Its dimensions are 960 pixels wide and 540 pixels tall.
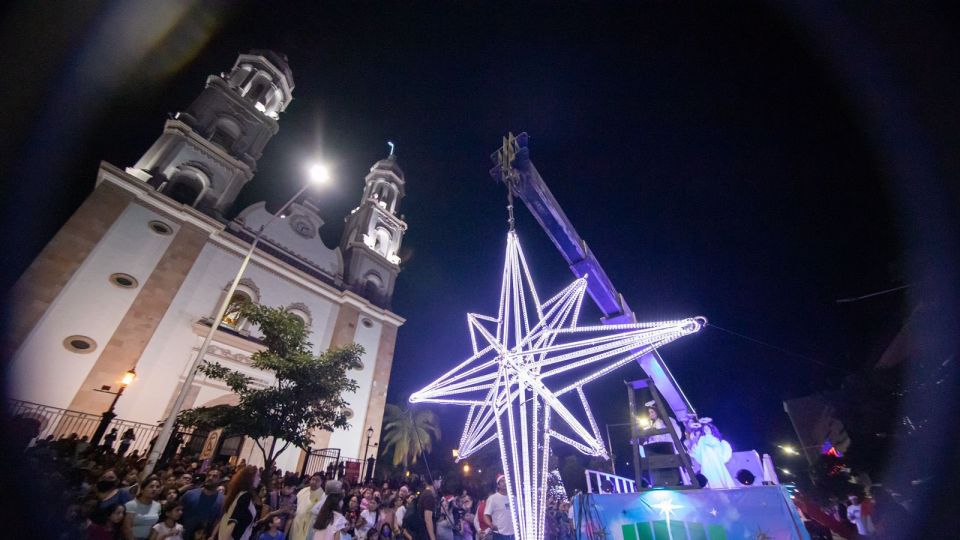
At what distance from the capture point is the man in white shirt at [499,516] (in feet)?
28.6

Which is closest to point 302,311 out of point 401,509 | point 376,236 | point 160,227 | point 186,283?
point 186,283

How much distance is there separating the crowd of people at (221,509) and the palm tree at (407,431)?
2249cm

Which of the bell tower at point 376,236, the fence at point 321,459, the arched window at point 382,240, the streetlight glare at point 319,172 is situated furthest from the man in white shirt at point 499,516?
the arched window at point 382,240

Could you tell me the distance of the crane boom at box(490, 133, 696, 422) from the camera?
9547mm

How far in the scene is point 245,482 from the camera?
654 centimetres

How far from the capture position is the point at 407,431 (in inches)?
1284

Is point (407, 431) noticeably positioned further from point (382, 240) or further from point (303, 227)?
point (303, 227)

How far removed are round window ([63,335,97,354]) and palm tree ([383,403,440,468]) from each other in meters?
19.5

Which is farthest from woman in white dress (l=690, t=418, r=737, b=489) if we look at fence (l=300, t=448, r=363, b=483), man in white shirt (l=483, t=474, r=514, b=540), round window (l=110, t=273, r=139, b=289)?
round window (l=110, t=273, r=139, b=289)

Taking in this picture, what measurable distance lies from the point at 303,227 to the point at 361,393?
559 inches

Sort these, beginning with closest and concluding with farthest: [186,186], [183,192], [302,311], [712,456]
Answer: [712,456], [183,192], [186,186], [302,311]

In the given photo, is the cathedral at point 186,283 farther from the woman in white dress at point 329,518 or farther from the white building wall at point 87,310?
the woman in white dress at point 329,518

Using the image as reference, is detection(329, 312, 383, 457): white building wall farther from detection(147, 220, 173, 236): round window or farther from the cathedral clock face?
detection(147, 220, 173, 236): round window

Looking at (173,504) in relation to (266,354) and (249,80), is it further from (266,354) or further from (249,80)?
(249,80)
